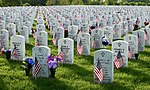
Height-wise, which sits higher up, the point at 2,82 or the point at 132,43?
the point at 132,43

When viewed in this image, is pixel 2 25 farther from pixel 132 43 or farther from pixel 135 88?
pixel 135 88

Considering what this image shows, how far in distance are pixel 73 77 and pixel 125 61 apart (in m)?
2.36

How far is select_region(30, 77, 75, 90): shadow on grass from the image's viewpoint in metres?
10.1

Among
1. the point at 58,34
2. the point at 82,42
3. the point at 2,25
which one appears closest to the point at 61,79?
the point at 82,42

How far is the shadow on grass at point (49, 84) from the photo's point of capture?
10117 mm

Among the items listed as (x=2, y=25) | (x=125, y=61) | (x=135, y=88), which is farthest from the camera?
(x=2, y=25)

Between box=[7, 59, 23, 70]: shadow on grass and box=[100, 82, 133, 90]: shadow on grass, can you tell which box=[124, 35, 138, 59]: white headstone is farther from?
box=[7, 59, 23, 70]: shadow on grass

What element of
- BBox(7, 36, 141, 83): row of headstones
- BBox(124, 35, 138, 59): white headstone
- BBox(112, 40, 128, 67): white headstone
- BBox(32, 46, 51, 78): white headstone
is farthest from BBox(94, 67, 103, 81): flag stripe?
BBox(124, 35, 138, 59): white headstone

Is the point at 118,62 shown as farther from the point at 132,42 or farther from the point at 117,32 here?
the point at 117,32

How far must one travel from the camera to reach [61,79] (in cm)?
1097

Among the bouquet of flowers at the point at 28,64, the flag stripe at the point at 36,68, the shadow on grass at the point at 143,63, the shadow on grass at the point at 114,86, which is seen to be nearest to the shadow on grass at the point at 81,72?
the shadow on grass at the point at 114,86

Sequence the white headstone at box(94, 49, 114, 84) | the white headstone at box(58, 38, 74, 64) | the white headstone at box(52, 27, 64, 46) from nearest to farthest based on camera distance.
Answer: the white headstone at box(94, 49, 114, 84) → the white headstone at box(58, 38, 74, 64) → the white headstone at box(52, 27, 64, 46)

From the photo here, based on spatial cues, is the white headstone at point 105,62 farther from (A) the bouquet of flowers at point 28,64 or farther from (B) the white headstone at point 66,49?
(B) the white headstone at point 66,49

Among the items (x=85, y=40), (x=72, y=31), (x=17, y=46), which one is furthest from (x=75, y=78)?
(x=72, y=31)
